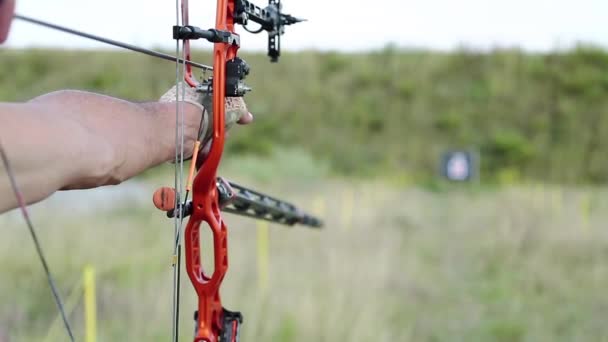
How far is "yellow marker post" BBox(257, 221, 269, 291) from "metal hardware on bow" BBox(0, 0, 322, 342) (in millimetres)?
3117

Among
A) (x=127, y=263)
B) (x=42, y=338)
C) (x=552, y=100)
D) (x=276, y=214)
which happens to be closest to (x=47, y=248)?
(x=127, y=263)

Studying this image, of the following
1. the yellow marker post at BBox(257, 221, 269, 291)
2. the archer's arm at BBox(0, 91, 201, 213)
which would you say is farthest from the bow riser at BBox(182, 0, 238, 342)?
the yellow marker post at BBox(257, 221, 269, 291)

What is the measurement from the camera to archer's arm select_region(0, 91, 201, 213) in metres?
0.98

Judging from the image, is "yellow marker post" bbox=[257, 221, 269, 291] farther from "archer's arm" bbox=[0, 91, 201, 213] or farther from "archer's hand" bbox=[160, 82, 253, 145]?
"archer's arm" bbox=[0, 91, 201, 213]

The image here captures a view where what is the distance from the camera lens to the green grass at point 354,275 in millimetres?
3934

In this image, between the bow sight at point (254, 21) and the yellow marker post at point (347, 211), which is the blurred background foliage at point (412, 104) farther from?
the bow sight at point (254, 21)

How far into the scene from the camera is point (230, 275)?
16.1 ft

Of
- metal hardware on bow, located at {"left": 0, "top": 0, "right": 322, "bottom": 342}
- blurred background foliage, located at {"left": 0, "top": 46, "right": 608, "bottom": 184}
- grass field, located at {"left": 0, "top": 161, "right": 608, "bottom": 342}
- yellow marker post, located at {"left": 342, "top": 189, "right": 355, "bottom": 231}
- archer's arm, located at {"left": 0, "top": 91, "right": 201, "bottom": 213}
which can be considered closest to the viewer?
archer's arm, located at {"left": 0, "top": 91, "right": 201, "bottom": 213}

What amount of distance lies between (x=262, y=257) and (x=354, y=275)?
2.11 feet

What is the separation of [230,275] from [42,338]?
182 centimetres

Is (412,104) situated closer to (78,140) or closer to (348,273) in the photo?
(348,273)

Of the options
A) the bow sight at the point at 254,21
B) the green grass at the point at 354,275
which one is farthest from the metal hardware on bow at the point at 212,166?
the green grass at the point at 354,275

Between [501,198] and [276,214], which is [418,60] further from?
[276,214]

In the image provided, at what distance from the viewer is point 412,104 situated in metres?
17.0
